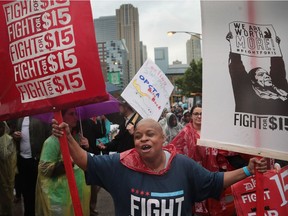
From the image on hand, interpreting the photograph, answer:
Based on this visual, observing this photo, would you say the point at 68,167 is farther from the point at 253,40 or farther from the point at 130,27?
the point at 130,27

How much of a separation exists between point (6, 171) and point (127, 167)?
11.3 ft

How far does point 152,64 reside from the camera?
20.1ft

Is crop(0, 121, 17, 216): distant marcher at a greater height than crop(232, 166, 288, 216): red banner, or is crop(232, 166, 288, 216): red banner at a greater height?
crop(232, 166, 288, 216): red banner

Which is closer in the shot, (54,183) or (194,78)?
(54,183)

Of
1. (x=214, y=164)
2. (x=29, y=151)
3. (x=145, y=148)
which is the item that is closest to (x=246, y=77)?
(x=145, y=148)

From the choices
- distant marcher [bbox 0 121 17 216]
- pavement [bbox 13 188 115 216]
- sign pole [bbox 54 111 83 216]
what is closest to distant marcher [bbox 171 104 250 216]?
sign pole [bbox 54 111 83 216]

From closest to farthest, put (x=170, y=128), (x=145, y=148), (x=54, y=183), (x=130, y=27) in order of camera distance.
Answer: (x=145, y=148) < (x=54, y=183) < (x=170, y=128) < (x=130, y=27)

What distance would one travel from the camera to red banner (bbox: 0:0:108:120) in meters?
2.41

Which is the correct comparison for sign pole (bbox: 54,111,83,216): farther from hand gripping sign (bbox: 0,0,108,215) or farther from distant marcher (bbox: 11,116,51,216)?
distant marcher (bbox: 11,116,51,216)

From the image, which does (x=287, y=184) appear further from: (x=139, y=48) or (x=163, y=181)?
(x=139, y=48)

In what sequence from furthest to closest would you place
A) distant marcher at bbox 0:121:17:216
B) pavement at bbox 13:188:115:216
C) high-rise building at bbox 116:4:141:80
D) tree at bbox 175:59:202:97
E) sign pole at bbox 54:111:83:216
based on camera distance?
1. high-rise building at bbox 116:4:141:80
2. tree at bbox 175:59:202:97
3. pavement at bbox 13:188:115:216
4. distant marcher at bbox 0:121:17:216
5. sign pole at bbox 54:111:83:216

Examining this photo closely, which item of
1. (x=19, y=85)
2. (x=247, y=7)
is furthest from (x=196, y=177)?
(x=19, y=85)

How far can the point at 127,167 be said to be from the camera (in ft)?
8.31

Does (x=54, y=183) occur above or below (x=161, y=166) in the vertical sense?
below
